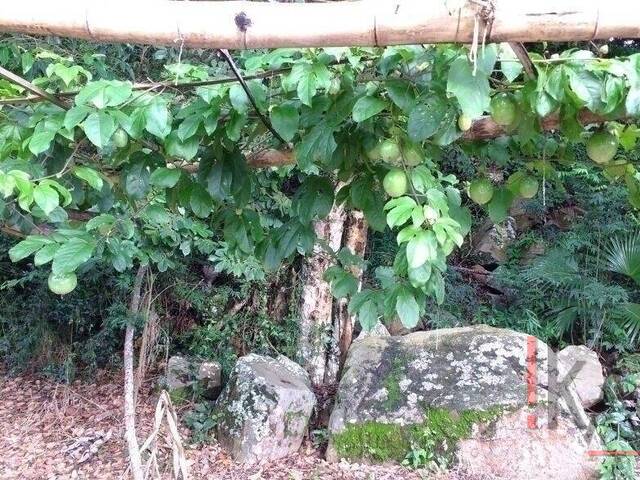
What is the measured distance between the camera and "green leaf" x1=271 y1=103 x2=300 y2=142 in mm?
1191

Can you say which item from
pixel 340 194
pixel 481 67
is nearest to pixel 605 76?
pixel 481 67

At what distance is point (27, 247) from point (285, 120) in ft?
2.21

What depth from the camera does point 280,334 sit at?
4.38 metres

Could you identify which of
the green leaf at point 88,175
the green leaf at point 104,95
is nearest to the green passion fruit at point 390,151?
the green leaf at point 104,95

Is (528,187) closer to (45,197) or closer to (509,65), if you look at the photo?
(509,65)

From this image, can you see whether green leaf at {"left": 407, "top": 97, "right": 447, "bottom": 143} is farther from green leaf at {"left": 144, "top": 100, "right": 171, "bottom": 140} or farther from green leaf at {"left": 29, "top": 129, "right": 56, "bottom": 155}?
green leaf at {"left": 29, "top": 129, "right": 56, "bottom": 155}

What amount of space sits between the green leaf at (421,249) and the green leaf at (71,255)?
0.75m

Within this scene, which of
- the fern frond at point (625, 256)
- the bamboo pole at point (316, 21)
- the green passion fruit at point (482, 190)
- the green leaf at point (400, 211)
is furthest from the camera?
the fern frond at point (625, 256)

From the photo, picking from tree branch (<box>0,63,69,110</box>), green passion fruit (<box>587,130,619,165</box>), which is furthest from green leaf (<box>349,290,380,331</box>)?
tree branch (<box>0,63,69,110</box>)

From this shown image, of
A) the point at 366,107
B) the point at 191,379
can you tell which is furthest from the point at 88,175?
the point at 191,379

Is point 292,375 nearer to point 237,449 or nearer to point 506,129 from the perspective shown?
point 237,449

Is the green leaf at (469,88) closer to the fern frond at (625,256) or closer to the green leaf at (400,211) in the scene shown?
the green leaf at (400,211)

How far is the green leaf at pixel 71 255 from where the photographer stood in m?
1.22

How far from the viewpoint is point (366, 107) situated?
110 cm
